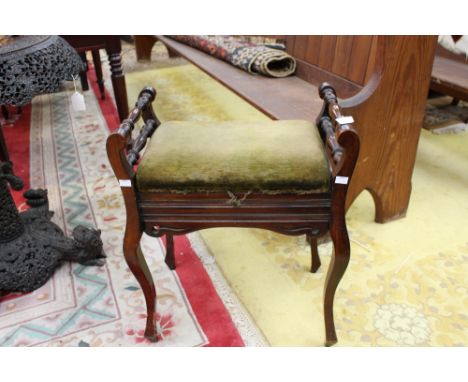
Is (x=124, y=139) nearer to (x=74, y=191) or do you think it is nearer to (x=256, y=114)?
(x=74, y=191)

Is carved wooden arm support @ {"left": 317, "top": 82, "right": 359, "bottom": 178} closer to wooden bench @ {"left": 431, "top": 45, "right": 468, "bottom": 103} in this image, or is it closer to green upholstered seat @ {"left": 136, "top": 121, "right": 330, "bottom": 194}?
green upholstered seat @ {"left": 136, "top": 121, "right": 330, "bottom": 194}

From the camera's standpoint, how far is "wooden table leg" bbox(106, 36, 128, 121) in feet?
8.71

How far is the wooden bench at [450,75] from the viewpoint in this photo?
2049mm

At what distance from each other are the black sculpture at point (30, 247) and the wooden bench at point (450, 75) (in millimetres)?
1874

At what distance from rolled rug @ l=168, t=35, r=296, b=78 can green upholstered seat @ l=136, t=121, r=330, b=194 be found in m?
1.38

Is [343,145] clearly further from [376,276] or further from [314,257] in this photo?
[376,276]

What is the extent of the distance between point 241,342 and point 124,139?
31.2 inches

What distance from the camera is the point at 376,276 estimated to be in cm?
165

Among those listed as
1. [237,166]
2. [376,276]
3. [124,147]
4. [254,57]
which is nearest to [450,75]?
[254,57]

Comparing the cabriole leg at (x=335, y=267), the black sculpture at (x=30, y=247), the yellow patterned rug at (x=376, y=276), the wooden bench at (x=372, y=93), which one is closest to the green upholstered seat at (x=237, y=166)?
the cabriole leg at (x=335, y=267)

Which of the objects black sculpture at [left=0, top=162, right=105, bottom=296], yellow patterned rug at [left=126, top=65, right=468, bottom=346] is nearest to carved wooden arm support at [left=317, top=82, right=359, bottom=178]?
yellow patterned rug at [left=126, top=65, right=468, bottom=346]

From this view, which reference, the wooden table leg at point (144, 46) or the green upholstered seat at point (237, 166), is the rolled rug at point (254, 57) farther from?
the wooden table leg at point (144, 46)

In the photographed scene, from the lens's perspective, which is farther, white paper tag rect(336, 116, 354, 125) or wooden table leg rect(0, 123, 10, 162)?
wooden table leg rect(0, 123, 10, 162)

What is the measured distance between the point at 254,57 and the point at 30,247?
1.67 m
